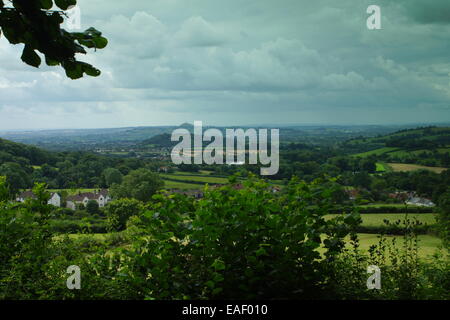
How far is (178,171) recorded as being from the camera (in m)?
27.5

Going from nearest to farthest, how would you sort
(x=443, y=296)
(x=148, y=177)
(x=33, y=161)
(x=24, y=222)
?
(x=443, y=296)
(x=24, y=222)
(x=148, y=177)
(x=33, y=161)

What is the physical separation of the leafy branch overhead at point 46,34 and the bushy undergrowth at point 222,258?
5.42ft

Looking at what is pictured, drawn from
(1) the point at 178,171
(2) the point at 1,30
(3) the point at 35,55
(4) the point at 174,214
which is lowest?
(1) the point at 178,171

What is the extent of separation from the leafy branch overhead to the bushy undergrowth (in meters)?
1.65

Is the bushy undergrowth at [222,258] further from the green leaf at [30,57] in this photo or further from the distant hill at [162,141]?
the distant hill at [162,141]

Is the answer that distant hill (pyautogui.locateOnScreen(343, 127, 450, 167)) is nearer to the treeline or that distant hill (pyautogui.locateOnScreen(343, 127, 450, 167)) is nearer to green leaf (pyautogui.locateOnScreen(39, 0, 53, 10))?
the treeline

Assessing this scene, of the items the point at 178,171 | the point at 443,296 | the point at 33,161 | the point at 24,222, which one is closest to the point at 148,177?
the point at 178,171

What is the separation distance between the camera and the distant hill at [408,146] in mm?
24406

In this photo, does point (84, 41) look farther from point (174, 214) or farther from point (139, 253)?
point (139, 253)

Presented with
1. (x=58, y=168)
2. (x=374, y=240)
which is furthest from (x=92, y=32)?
(x=58, y=168)

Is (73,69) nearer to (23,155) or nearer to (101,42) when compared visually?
(101,42)

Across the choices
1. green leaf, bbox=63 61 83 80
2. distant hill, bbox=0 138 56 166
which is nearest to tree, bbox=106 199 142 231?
green leaf, bbox=63 61 83 80

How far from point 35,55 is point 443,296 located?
14.6ft

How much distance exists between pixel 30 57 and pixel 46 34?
0.66 feet
